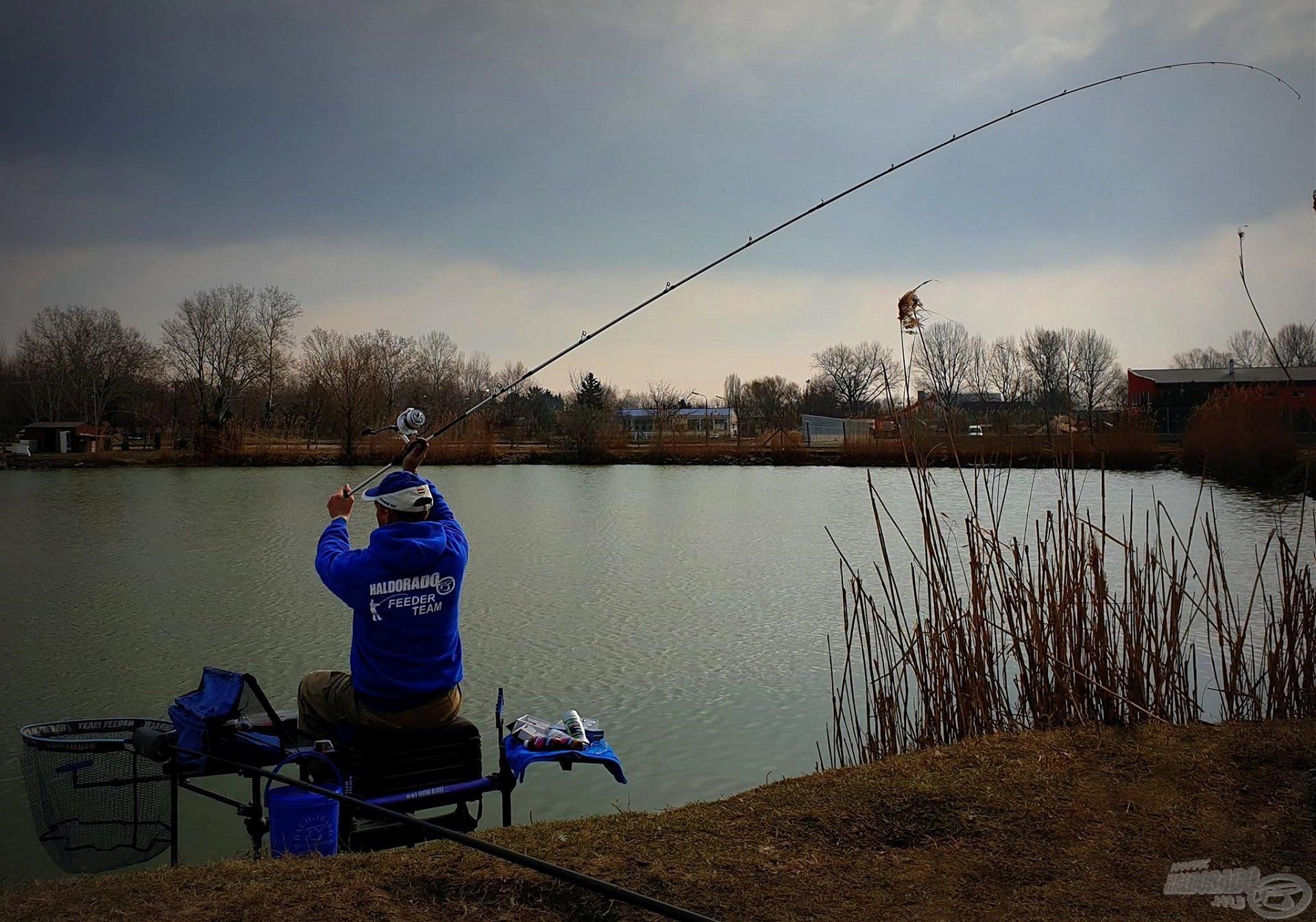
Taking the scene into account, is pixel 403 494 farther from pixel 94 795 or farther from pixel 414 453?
pixel 94 795

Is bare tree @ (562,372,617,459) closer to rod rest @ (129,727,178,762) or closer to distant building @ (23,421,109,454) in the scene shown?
distant building @ (23,421,109,454)

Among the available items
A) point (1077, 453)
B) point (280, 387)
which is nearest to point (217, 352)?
point (280, 387)

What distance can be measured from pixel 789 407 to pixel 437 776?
5176cm

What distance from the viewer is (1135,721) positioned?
14.3 feet

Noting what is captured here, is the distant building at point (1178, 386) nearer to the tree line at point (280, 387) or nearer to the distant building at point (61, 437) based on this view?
the tree line at point (280, 387)

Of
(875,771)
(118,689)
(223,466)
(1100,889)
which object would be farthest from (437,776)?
(223,466)

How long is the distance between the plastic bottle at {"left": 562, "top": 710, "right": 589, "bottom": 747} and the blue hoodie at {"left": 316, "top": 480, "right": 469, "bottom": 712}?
0.52 meters

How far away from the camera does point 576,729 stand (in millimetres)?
3805

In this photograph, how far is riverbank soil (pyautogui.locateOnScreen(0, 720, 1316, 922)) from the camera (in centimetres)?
266

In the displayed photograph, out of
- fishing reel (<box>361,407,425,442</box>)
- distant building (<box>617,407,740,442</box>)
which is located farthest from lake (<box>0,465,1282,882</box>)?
distant building (<box>617,407,740,442</box>)

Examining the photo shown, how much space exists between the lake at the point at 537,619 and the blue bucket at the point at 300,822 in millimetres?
1279

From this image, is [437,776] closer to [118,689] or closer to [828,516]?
[118,689]

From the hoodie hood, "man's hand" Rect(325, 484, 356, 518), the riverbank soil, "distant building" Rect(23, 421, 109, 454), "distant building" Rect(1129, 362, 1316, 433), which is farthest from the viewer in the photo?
"distant building" Rect(1129, 362, 1316, 433)

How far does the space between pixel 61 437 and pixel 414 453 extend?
4323 centimetres
